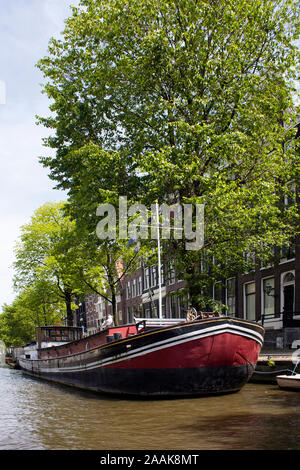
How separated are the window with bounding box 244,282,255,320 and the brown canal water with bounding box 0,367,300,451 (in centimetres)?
1645

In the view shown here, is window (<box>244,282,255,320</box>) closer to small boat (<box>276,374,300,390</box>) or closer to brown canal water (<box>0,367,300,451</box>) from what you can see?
brown canal water (<box>0,367,300,451</box>)

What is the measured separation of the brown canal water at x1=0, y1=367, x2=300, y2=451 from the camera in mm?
8523

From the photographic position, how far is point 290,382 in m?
14.3

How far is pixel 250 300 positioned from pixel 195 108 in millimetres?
15934

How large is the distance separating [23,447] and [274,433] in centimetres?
453

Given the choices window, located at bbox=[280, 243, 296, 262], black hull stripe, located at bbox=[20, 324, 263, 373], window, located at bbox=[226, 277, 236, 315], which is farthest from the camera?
window, located at bbox=[226, 277, 236, 315]

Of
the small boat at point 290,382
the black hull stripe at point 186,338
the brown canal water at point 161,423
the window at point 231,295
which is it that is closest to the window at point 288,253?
the window at point 231,295

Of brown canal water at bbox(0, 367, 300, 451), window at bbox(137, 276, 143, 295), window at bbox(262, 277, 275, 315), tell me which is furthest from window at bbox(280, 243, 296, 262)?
window at bbox(137, 276, 143, 295)

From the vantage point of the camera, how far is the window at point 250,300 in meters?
31.7

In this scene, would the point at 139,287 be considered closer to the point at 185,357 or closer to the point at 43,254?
the point at 43,254

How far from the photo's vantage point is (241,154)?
19875 millimetres

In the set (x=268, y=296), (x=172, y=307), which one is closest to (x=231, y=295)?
(x=268, y=296)

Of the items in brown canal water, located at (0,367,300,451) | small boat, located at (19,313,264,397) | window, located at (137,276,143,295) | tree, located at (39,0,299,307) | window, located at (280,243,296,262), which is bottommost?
brown canal water, located at (0,367,300,451)

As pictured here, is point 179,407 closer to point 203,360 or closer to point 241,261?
point 203,360
